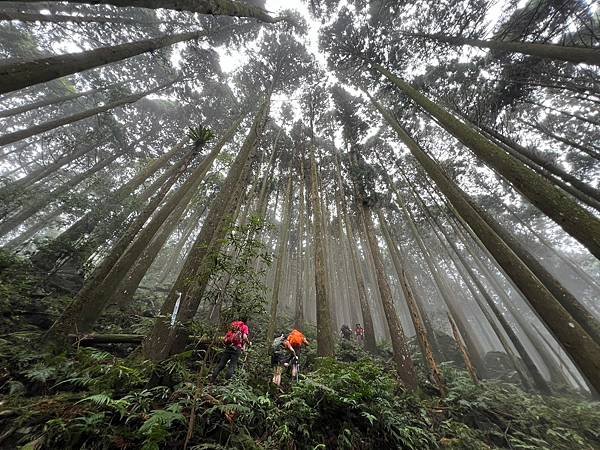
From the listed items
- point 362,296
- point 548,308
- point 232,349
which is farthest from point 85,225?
point 548,308

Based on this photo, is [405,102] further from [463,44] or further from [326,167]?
[326,167]

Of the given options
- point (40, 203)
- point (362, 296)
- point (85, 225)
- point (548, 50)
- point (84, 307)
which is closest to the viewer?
point (84, 307)

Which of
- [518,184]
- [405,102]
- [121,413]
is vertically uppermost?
[405,102]

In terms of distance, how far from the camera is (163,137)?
17.5 meters

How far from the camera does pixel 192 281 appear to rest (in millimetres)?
3420

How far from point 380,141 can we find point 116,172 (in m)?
20.6

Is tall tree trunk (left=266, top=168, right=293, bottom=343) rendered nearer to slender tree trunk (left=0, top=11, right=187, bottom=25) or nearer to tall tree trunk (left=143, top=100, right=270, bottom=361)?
tall tree trunk (left=143, top=100, right=270, bottom=361)

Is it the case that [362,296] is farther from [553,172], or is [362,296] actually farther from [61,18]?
[61,18]

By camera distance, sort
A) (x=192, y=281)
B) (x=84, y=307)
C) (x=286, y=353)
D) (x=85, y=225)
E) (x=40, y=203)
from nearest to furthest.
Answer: (x=192, y=281) → (x=84, y=307) → (x=286, y=353) → (x=85, y=225) → (x=40, y=203)

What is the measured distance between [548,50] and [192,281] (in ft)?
32.7

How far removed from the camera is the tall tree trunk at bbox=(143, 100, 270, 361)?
446cm

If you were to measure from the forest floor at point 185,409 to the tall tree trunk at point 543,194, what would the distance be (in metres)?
3.83

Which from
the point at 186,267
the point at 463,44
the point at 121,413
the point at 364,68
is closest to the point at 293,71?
the point at 364,68

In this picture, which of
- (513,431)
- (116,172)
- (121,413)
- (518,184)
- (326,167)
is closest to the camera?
(121,413)
